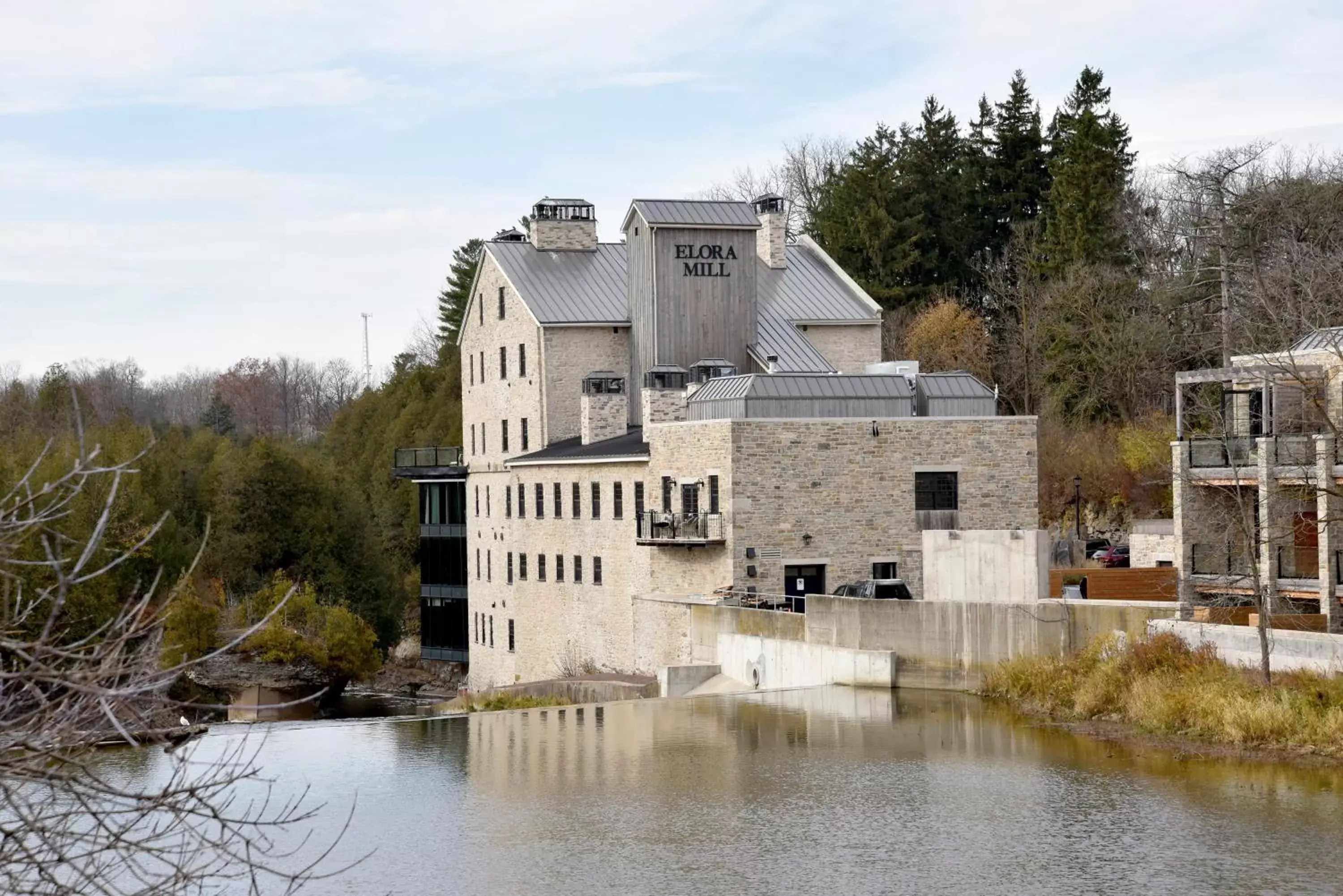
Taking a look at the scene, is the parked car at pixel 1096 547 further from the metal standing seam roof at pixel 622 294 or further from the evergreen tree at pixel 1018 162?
the evergreen tree at pixel 1018 162

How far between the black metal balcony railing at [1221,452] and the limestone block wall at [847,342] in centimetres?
1760

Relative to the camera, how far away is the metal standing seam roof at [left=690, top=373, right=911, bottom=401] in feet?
133

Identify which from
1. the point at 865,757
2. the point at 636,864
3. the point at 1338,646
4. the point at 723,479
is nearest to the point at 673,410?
the point at 723,479

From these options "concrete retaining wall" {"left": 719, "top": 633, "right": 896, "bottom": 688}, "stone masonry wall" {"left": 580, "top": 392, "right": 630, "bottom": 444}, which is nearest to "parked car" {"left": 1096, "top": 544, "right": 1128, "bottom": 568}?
"stone masonry wall" {"left": 580, "top": 392, "right": 630, "bottom": 444}

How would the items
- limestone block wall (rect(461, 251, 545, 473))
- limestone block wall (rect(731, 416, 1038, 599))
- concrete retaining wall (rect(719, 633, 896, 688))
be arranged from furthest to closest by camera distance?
1. limestone block wall (rect(461, 251, 545, 473))
2. limestone block wall (rect(731, 416, 1038, 599))
3. concrete retaining wall (rect(719, 633, 896, 688))

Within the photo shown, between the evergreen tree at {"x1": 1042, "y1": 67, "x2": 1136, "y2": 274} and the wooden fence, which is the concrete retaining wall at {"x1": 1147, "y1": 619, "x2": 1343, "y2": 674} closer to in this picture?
the wooden fence

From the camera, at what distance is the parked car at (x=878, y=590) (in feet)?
125

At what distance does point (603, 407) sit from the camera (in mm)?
48188

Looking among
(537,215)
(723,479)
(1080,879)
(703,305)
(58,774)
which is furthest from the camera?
(537,215)

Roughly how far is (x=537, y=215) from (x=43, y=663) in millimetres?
46099

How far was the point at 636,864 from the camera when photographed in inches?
861

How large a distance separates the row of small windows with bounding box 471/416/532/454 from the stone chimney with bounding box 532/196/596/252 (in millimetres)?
5366

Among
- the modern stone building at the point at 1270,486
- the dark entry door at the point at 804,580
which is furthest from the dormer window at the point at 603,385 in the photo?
the modern stone building at the point at 1270,486

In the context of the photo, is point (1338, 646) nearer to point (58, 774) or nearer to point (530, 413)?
point (58, 774)
